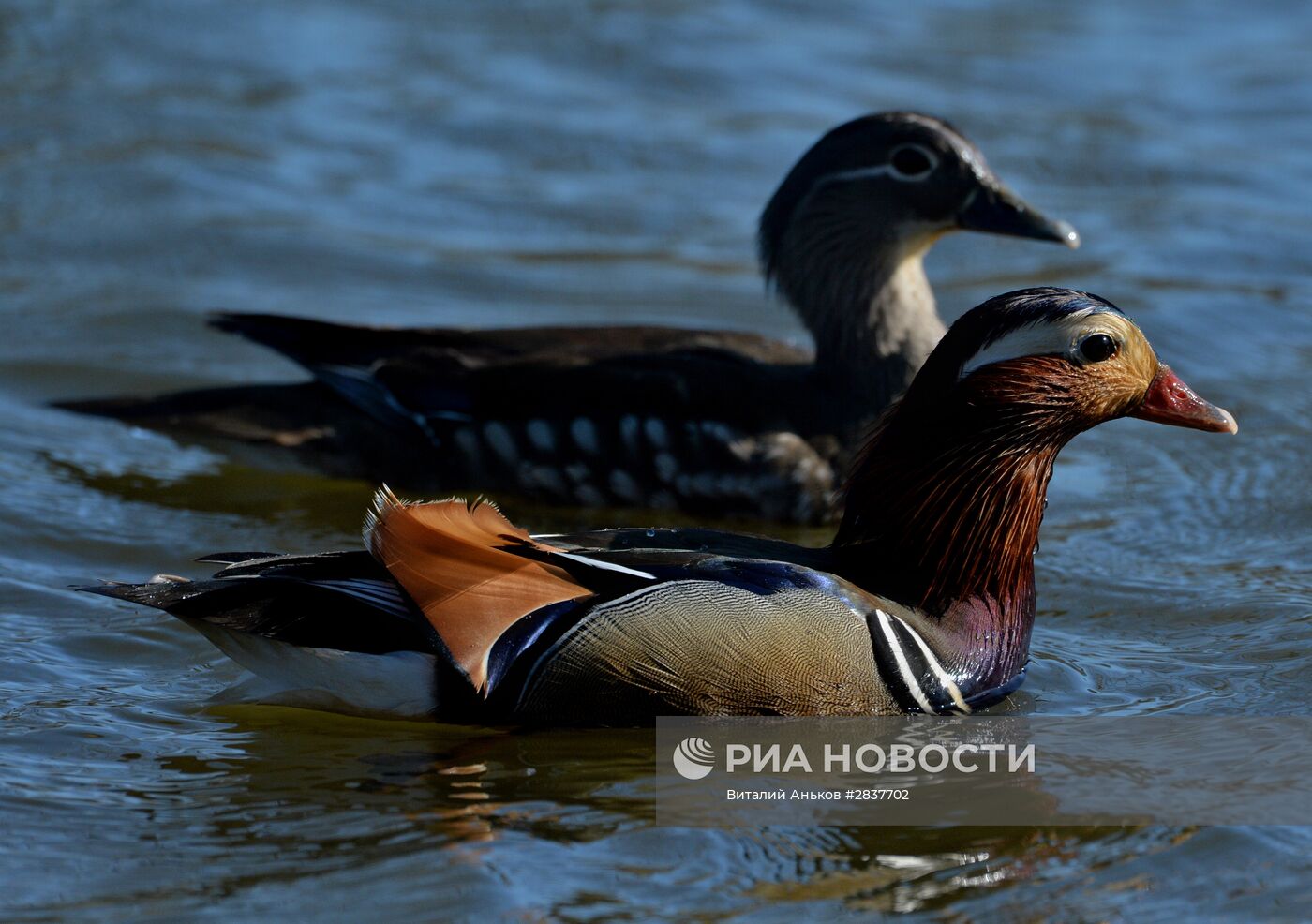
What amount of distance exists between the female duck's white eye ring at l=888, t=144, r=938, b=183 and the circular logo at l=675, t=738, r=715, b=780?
3810 millimetres

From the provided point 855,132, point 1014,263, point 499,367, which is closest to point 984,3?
point 1014,263

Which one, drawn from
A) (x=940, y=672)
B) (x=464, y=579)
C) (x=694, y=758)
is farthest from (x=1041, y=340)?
(x=464, y=579)

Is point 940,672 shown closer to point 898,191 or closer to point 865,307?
point 865,307

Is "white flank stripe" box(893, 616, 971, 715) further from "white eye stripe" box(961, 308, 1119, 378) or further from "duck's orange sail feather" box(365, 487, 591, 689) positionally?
"duck's orange sail feather" box(365, 487, 591, 689)

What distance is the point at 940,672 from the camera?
19.2 feet

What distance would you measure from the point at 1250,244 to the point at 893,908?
7.19 metres

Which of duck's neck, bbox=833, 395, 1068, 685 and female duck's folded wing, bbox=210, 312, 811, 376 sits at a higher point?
female duck's folded wing, bbox=210, 312, 811, 376

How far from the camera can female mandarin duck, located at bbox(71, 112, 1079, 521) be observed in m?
8.27

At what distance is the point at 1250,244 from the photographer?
1113cm

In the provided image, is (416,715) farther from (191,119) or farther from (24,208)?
(191,119)

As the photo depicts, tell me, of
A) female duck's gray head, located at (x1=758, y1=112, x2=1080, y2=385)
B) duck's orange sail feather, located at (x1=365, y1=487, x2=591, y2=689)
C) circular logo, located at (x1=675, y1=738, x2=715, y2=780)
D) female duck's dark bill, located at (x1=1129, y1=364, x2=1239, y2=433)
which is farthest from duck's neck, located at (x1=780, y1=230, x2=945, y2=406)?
duck's orange sail feather, located at (x1=365, y1=487, x2=591, y2=689)

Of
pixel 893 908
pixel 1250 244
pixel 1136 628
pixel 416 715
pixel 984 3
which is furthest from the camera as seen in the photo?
pixel 984 3

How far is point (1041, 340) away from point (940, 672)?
39.7 inches

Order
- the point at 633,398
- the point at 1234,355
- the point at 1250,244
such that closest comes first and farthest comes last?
the point at 633,398 → the point at 1234,355 → the point at 1250,244
